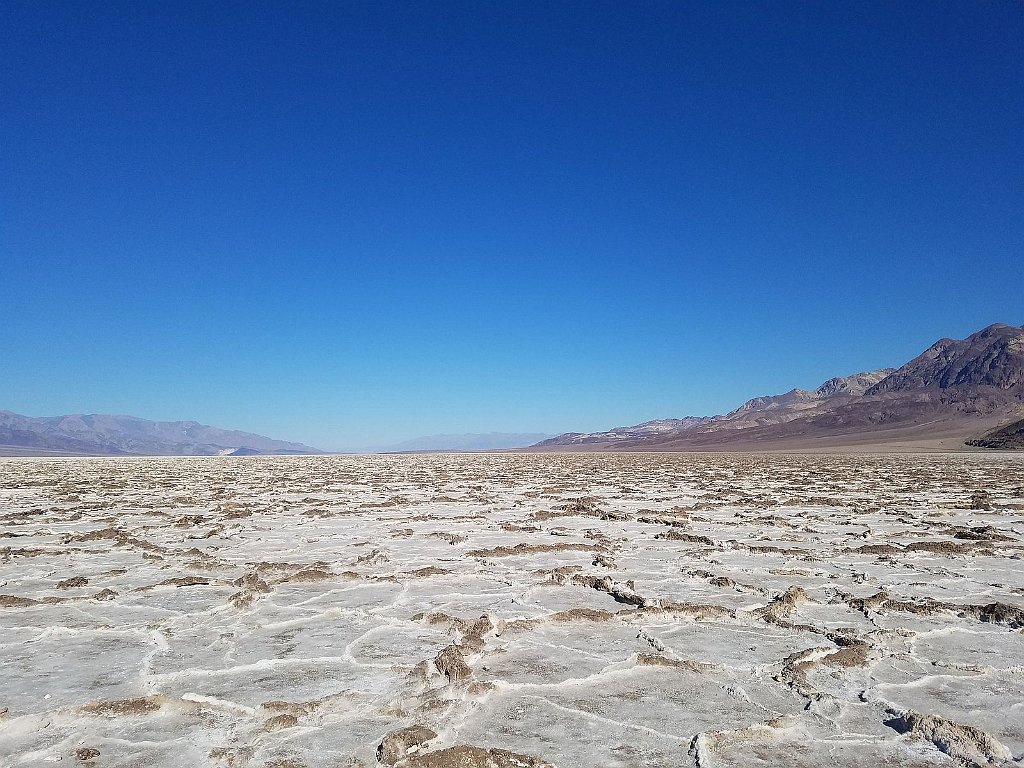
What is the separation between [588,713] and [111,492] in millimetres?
18259

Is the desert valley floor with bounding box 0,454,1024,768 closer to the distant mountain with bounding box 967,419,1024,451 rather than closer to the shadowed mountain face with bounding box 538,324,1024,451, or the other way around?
the distant mountain with bounding box 967,419,1024,451

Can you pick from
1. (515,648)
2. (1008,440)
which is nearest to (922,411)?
(1008,440)

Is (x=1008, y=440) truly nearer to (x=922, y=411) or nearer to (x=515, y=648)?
(x=922, y=411)

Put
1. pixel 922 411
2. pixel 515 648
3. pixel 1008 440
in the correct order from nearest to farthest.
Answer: pixel 515 648 → pixel 1008 440 → pixel 922 411

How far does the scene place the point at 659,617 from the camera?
4664mm

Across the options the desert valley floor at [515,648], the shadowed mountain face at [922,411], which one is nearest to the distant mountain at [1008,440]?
the shadowed mountain face at [922,411]

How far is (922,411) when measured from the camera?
87000 millimetres

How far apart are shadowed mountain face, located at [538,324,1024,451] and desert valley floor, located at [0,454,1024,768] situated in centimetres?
6961

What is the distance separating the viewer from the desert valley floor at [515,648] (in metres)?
2.75

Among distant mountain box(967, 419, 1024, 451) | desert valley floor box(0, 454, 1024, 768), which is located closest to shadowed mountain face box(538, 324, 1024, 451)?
distant mountain box(967, 419, 1024, 451)

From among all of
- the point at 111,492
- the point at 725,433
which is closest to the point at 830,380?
the point at 725,433

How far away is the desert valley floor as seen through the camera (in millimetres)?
2748

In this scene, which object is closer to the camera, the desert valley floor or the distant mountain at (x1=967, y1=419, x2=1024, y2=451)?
the desert valley floor

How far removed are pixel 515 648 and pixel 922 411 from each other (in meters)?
101
